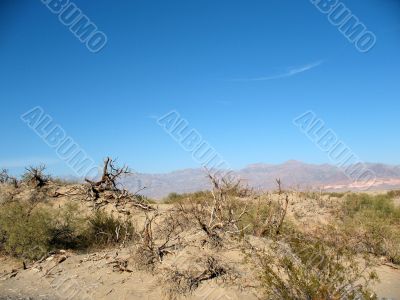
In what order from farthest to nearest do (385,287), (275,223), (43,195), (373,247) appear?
(43,195) → (275,223) → (373,247) → (385,287)

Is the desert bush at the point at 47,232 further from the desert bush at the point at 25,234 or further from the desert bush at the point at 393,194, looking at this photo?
the desert bush at the point at 393,194

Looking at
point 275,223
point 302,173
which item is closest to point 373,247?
point 275,223

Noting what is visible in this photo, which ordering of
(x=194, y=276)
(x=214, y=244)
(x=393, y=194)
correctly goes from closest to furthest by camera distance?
(x=194, y=276) < (x=214, y=244) < (x=393, y=194)

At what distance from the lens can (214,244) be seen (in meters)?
8.18

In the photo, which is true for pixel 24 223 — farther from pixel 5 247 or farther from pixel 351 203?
pixel 351 203

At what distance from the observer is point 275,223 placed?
1023cm

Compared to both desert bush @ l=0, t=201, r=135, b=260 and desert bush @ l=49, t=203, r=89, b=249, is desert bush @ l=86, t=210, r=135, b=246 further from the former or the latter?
desert bush @ l=49, t=203, r=89, b=249

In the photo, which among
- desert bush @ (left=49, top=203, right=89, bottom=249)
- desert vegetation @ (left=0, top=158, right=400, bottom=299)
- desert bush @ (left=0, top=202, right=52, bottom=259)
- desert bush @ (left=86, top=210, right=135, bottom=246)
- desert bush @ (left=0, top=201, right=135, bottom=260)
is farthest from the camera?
desert bush @ (left=86, top=210, right=135, bottom=246)

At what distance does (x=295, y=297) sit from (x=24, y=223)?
22.9 ft

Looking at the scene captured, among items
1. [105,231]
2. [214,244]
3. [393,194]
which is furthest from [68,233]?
[393,194]

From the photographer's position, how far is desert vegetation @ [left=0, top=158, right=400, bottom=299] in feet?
19.4

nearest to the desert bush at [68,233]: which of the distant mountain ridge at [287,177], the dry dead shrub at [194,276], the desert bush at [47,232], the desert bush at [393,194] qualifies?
the desert bush at [47,232]

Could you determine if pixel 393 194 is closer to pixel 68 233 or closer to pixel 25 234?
pixel 68 233

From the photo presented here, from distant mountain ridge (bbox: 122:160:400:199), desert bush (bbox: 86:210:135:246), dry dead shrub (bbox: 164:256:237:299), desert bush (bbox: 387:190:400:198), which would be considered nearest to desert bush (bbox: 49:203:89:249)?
desert bush (bbox: 86:210:135:246)
